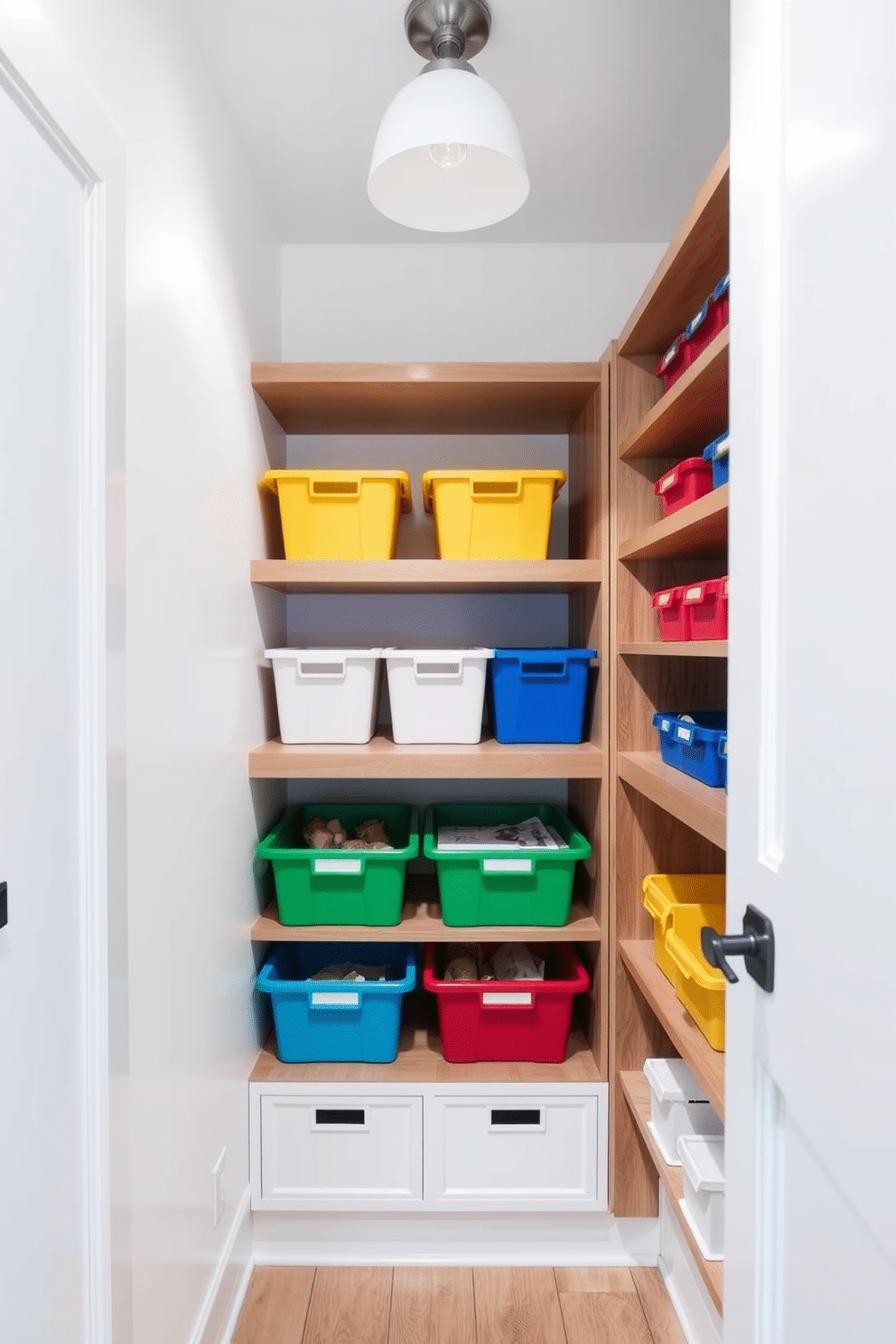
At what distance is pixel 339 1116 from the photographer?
1.83m

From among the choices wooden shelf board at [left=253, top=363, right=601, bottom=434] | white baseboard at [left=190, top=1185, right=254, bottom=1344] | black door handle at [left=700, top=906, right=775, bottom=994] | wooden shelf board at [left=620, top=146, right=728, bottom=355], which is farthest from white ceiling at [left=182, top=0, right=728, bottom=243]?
white baseboard at [left=190, top=1185, right=254, bottom=1344]

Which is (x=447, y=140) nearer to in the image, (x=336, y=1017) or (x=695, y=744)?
(x=695, y=744)

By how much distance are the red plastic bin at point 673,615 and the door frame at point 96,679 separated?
3.18 ft

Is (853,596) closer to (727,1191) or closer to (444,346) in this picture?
(727,1191)

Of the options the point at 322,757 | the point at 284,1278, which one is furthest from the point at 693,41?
the point at 284,1278

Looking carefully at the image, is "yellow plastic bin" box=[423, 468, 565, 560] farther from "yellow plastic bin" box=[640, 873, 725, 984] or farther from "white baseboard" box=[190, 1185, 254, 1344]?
"white baseboard" box=[190, 1185, 254, 1344]

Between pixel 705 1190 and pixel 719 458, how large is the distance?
1164mm

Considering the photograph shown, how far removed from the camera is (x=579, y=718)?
6.24 ft

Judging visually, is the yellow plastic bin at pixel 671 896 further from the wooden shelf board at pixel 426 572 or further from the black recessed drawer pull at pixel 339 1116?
the black recessed drawer pull at pixel 339 1116

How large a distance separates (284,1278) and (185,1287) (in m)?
0.49

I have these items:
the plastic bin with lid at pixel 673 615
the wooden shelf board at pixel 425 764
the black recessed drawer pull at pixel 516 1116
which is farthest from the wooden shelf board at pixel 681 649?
the black recessed drawer pull at pixel 516 1116

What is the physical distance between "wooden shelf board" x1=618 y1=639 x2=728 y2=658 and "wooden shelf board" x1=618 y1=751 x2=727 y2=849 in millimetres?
222

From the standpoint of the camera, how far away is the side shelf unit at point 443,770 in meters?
1.76

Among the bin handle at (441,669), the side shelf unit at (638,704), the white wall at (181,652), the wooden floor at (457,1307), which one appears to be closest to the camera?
the white wall at (181,652)
